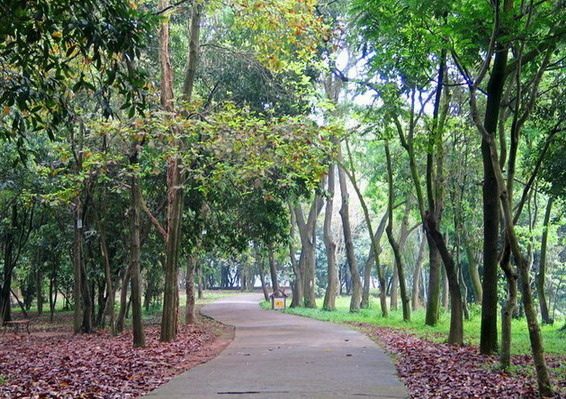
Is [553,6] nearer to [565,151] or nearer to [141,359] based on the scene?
[565,151]

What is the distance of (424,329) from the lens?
18078 millimetres

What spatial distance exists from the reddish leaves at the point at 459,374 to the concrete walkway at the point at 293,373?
0.35 meters

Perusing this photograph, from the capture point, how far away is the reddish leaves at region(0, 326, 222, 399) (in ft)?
Result: 26.8

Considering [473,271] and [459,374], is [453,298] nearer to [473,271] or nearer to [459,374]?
[459,374]

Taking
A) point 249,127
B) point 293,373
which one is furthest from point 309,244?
point 293,373

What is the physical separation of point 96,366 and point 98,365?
13 cm

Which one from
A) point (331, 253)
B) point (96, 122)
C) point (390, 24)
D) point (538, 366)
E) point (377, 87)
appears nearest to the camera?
point (538, 366)

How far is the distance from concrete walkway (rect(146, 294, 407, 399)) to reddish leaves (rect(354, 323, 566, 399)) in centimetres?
35

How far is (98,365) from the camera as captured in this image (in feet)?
35.3

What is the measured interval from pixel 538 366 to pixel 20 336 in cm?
1812

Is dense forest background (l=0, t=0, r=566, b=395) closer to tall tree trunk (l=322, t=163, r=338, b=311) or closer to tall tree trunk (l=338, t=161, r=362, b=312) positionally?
tall tree trunk (l=338, t=161, r=362, b=312)

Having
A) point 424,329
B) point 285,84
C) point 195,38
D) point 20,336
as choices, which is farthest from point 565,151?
point 20,336

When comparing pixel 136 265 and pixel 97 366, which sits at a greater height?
pixel 136 265

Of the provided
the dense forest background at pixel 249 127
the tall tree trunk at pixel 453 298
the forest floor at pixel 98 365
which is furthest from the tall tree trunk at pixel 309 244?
the tall tree trunk at pixel 453 298
